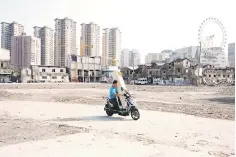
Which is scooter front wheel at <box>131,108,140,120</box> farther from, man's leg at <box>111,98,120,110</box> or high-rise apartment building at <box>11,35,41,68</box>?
high-rise apartment building at <box>11,35,41,68</box>

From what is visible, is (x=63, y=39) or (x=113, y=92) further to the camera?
(x=63, y=39)

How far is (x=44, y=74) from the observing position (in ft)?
284

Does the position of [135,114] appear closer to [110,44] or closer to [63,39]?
Result: [63,39]

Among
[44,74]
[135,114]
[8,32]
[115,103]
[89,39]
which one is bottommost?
[135,114]

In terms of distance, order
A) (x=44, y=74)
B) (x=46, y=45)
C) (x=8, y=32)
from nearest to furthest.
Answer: (x=44, y=74) → (x=46, y=45) → (x=8, y=32)

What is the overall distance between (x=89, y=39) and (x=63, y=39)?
12.8 metres

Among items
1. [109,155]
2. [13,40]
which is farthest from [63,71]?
[109,155]

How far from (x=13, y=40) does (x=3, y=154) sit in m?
106

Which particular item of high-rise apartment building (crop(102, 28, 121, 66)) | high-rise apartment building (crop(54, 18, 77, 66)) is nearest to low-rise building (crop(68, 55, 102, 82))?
high-rise apartment building (crop(54, 18, 77, 66))

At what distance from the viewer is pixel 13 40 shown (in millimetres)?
103812

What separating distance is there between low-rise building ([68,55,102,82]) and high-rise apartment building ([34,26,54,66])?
24.7 metres

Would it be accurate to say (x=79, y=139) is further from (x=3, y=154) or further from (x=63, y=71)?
(x=63, y=71)

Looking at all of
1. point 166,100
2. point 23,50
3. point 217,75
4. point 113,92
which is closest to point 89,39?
point 23,50

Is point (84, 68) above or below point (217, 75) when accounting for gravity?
above
